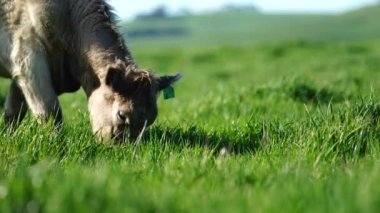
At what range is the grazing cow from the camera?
6887mm

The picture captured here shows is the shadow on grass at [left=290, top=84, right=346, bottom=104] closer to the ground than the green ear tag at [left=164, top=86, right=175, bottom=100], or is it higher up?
closer to the ground

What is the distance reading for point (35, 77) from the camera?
7.22 meters

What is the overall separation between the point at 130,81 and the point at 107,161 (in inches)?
68.9

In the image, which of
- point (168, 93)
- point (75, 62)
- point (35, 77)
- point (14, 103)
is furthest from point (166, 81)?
point (14, 103)

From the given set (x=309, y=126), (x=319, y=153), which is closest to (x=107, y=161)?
(x=319, y=153)

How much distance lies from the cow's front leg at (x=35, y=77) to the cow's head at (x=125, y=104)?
20.6 inches

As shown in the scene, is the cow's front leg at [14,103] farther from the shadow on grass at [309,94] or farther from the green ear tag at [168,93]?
the shadow on grass at [309,94]

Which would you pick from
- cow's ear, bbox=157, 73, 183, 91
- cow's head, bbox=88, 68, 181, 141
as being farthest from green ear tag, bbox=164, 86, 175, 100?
cow's head, bbox=88, 68, 181, 141

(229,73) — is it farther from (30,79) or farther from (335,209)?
(335,209)

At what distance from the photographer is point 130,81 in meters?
6.85

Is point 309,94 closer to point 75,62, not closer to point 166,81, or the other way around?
point 166,81

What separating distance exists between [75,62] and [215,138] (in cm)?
189

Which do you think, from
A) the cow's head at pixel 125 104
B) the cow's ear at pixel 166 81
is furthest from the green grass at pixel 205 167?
the cow's ear at pixel 166 81

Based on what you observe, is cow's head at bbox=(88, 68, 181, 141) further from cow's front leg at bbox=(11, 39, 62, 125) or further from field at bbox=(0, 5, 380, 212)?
cow's front leg at bbox=(11, 39, 62, 125)
